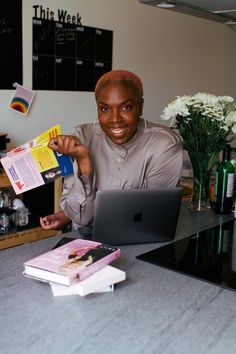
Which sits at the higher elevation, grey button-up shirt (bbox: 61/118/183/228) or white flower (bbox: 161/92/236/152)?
white flower (bbox: 161/92/236/152)

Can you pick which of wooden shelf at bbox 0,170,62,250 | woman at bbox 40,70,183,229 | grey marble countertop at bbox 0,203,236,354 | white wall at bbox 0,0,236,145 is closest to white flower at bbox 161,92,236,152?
woman at bbox 40,70,183,229

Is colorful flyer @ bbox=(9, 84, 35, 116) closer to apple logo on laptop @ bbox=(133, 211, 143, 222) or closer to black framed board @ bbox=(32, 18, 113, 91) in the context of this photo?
black framed board @ bbox=(32, 18, 113, 91)

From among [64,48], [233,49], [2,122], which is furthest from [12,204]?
[233,49]

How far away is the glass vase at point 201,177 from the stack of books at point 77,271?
78 cm

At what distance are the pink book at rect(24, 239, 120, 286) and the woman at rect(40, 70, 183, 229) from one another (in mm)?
314

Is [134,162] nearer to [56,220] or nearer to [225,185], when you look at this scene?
[56,220]

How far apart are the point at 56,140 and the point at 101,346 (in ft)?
2.29

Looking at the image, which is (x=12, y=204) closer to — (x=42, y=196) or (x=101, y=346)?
(x=42, y=196)

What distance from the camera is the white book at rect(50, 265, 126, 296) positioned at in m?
0.98

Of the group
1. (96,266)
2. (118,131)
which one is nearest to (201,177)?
(118,131)

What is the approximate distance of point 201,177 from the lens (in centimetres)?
181

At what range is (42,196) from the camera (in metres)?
2.78

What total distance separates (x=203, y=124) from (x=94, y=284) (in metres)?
0.94

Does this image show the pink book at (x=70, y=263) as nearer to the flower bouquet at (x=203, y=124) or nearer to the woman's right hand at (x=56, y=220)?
the woman's right hand at (x=56, y=220)
